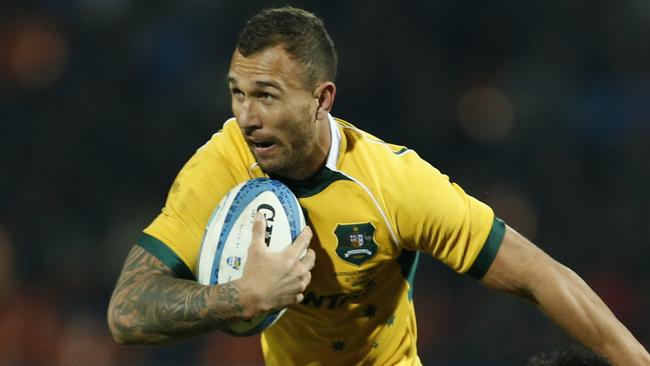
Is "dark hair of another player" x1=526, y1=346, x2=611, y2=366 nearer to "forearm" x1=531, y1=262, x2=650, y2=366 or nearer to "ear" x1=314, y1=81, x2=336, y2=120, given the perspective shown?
"forearm" x1=531, y1=262, x2=650, y2=366

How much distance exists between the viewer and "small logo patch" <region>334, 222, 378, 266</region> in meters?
3.39

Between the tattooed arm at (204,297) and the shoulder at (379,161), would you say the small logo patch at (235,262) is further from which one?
the shoulder at (379,161)

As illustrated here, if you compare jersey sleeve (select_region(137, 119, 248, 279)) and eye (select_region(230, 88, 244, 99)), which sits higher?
eye (select_region(230, 88, 244, 99))

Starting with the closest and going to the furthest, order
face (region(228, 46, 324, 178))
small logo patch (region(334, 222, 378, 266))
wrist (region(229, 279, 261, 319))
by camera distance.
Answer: wrist (region(229, 279, 261, 319))
face (region(228, 46, 324, 178))
small logo patch (region(334, 222, 378, 266))

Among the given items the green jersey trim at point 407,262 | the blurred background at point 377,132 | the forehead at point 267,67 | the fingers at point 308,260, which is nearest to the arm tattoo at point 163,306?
the fingers at point 308,260

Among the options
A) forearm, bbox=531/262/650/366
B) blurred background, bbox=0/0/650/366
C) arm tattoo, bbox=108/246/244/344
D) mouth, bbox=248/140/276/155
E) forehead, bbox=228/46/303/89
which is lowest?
blurred background, bbox=0/0/650/366

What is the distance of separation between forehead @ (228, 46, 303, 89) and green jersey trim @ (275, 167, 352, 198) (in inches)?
13.9

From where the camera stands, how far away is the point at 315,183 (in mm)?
3412

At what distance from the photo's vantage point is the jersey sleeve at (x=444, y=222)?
10.9 ft

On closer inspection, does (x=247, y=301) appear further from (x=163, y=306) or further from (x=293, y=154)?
(x=293, y=154)

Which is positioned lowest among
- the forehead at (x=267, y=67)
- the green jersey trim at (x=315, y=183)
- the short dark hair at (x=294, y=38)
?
the green jersey trim at (x=315, y=183)

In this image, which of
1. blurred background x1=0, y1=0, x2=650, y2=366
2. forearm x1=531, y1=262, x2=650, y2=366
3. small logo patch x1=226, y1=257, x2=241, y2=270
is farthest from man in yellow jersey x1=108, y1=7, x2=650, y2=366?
blurred background x1=0, y1=0, x2=650, y2=366

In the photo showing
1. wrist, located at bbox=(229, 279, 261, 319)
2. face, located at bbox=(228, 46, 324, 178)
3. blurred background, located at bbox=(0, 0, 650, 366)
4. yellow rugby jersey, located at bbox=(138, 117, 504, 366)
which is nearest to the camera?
wrist, located at bbox=(229, 279, 261, 319)

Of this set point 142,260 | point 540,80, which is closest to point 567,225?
point 540,80
